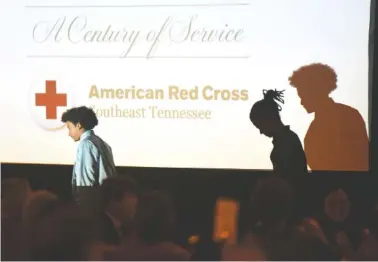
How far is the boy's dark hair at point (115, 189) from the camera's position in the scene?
157 centimetres

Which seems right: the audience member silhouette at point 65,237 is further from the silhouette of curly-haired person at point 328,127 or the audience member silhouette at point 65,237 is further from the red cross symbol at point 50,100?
the silhouette of curly-haired person at point 328,127

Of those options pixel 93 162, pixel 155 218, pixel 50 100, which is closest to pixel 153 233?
pixel 155 218

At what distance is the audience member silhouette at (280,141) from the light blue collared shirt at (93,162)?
458 millimetres

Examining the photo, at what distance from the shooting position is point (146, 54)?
60.5 inches

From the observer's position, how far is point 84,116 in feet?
5.17

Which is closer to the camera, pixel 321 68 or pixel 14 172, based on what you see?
pixel 321 68

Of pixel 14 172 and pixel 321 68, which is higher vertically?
pixel 321 68

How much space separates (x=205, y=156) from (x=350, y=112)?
0.43 meters

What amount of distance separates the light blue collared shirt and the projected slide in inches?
1.2

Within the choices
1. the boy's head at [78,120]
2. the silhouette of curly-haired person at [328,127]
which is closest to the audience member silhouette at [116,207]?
the boy's head at [78,120]

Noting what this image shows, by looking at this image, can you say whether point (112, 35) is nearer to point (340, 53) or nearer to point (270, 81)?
point (270, 81)

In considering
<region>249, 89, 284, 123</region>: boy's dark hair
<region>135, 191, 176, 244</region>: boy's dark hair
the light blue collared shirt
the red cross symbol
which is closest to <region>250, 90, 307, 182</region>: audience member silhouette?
<region>249, 89, 284, 123</region>: boy's dark hair

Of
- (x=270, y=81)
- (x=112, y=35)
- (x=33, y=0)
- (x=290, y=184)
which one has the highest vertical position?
(x=33, y=0)

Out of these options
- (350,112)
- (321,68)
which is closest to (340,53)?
(321,68)
